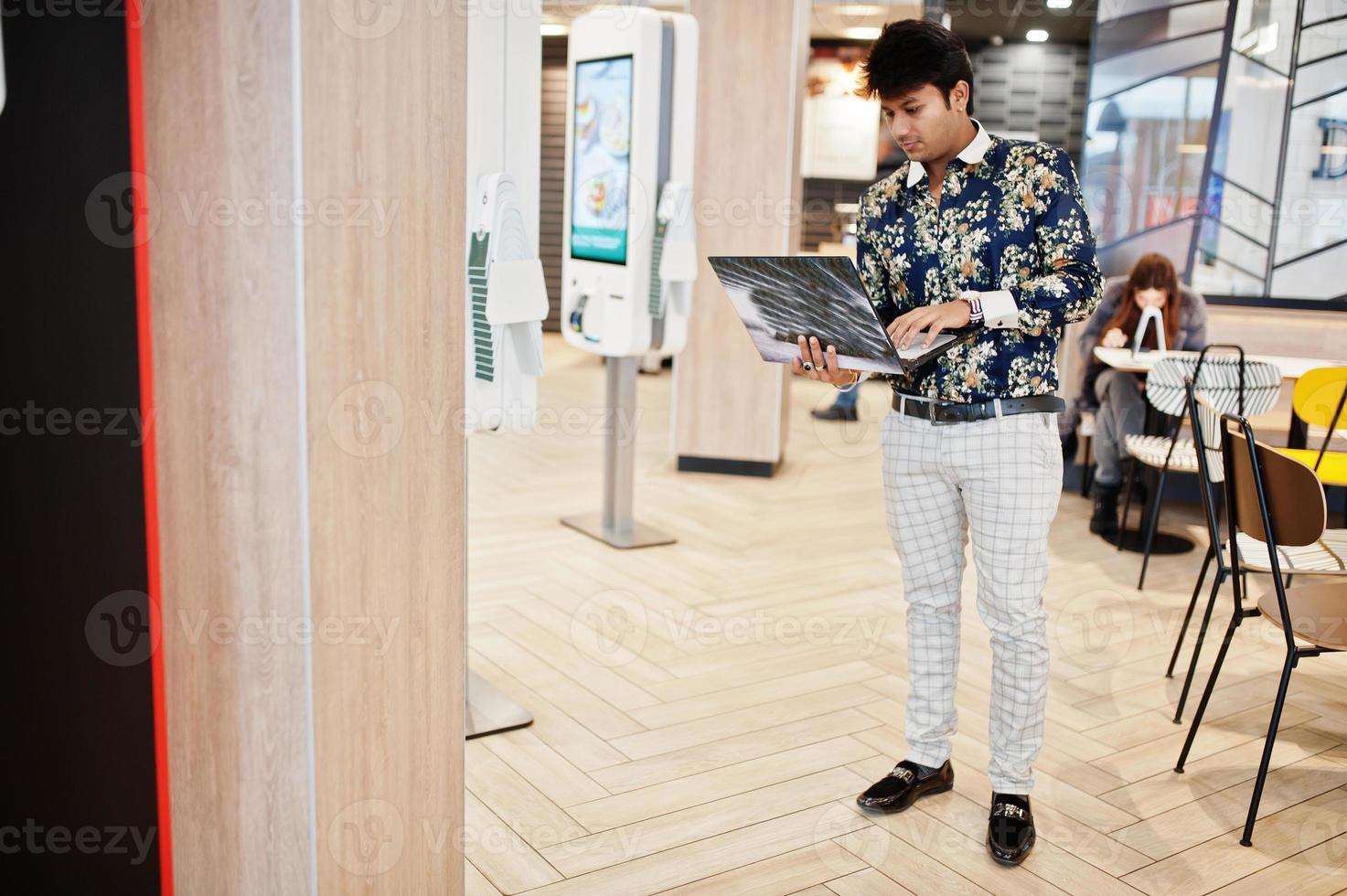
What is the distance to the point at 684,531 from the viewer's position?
504 cm

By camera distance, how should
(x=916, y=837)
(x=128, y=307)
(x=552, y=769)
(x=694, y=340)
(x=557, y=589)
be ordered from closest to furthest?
(x=128, y=307)
(x=916, y=837)
(x=552, y=769)
(x=557, y=589)
(x=694, y=340)

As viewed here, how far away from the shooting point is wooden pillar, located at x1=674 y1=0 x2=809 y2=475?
221 inches

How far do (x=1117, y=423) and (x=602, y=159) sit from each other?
2536 millimetres

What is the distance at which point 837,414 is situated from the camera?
8195 millimetres

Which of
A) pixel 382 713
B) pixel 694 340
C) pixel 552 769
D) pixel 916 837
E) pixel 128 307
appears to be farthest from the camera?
pixel 694 340

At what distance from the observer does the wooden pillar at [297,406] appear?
1.52 metres

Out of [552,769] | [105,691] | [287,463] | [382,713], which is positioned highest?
[287,463]

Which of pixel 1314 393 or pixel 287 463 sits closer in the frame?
pixel 287 463

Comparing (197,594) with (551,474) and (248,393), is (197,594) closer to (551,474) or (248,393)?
(248,393)

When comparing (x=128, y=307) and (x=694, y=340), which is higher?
(x=128, y=307)

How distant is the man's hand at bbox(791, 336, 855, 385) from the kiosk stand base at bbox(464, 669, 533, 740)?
50.8 inches

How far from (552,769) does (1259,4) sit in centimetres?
548

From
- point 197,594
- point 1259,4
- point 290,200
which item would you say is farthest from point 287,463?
point 1259,4

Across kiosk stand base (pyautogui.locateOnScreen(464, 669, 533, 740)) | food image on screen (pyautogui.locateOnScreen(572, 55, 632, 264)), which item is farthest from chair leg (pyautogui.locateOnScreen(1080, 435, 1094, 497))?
kiosk stand base (pyautogui.locateOnScreen(464, 669, 533, 740))
